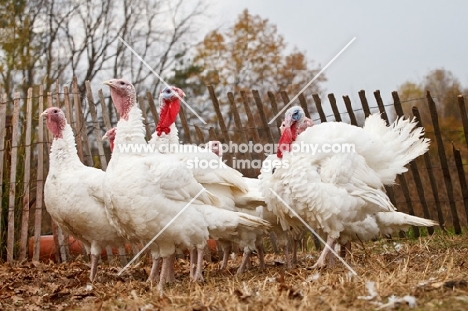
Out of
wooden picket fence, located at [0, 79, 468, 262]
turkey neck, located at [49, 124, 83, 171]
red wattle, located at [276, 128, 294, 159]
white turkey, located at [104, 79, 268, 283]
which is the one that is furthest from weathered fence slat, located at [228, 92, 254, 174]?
white turkey, located at [104, 79, 268, 283]

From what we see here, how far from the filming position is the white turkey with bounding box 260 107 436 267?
19.7 feet

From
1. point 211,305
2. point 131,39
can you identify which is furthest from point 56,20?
point 211,305

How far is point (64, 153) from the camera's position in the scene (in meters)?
6.93

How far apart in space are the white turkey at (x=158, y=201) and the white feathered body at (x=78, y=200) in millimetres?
530

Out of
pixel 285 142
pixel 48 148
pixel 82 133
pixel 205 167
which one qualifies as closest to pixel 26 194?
pixel 48 148

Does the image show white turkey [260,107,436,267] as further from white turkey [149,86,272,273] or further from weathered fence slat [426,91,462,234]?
weathered fence slat [426,91,462,234]

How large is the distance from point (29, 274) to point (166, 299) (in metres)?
3.11

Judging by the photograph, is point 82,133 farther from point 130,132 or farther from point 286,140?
point 286,140

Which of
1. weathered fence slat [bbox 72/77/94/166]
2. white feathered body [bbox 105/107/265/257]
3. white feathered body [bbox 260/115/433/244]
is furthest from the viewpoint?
weathered fence slat [bbox 72/77/94/166]

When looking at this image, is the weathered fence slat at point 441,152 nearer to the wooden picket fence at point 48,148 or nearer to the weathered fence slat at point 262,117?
the wooden picket fence at point 48,148

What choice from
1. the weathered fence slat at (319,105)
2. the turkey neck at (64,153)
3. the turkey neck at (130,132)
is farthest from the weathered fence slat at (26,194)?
the weathered fence slat at (319,105)

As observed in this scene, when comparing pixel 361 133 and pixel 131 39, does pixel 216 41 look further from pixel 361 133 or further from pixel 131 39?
pixel 361 133

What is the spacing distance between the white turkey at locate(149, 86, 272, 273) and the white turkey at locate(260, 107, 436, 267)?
1.04 ft

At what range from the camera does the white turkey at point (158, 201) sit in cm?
562
